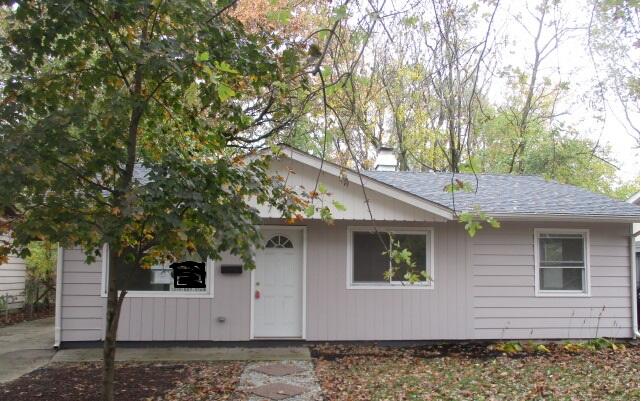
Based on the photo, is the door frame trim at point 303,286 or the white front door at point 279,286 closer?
the door frame trim at point 303,286

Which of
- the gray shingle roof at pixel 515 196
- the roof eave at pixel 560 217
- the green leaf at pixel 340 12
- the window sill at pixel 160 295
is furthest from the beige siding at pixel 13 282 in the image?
the green leaf at pixel 340 12

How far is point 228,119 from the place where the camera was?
631 centimetres

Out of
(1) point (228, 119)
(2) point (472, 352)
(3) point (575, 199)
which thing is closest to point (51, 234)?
(1) point (228, 119)

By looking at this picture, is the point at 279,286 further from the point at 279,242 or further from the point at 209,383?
the point at 209,383

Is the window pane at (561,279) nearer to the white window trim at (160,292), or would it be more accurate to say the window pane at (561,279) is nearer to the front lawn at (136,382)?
the front lawn at (136,382)

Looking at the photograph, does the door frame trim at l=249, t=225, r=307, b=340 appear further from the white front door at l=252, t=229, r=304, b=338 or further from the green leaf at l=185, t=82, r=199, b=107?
the green leaf at l=185, t=82, r=199, b=107

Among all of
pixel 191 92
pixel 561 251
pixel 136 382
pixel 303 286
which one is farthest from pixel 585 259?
pixel 191 92

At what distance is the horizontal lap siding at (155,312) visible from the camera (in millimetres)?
10055

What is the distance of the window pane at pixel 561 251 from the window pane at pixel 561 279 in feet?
0.45

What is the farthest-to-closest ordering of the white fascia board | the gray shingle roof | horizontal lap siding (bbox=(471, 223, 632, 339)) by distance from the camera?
horizontal lap siding (bbox=(471, 223, 632, 339)), the gray shingle roof, the white fascia board

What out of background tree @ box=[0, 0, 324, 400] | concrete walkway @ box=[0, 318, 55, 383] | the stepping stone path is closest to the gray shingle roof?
the stepping stone path

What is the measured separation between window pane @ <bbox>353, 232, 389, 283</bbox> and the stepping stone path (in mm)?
2248

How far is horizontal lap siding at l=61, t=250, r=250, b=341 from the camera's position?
10.1 meters

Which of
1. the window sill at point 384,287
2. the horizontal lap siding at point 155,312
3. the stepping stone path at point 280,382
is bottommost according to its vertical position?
the stepping stone path at point 280,382
